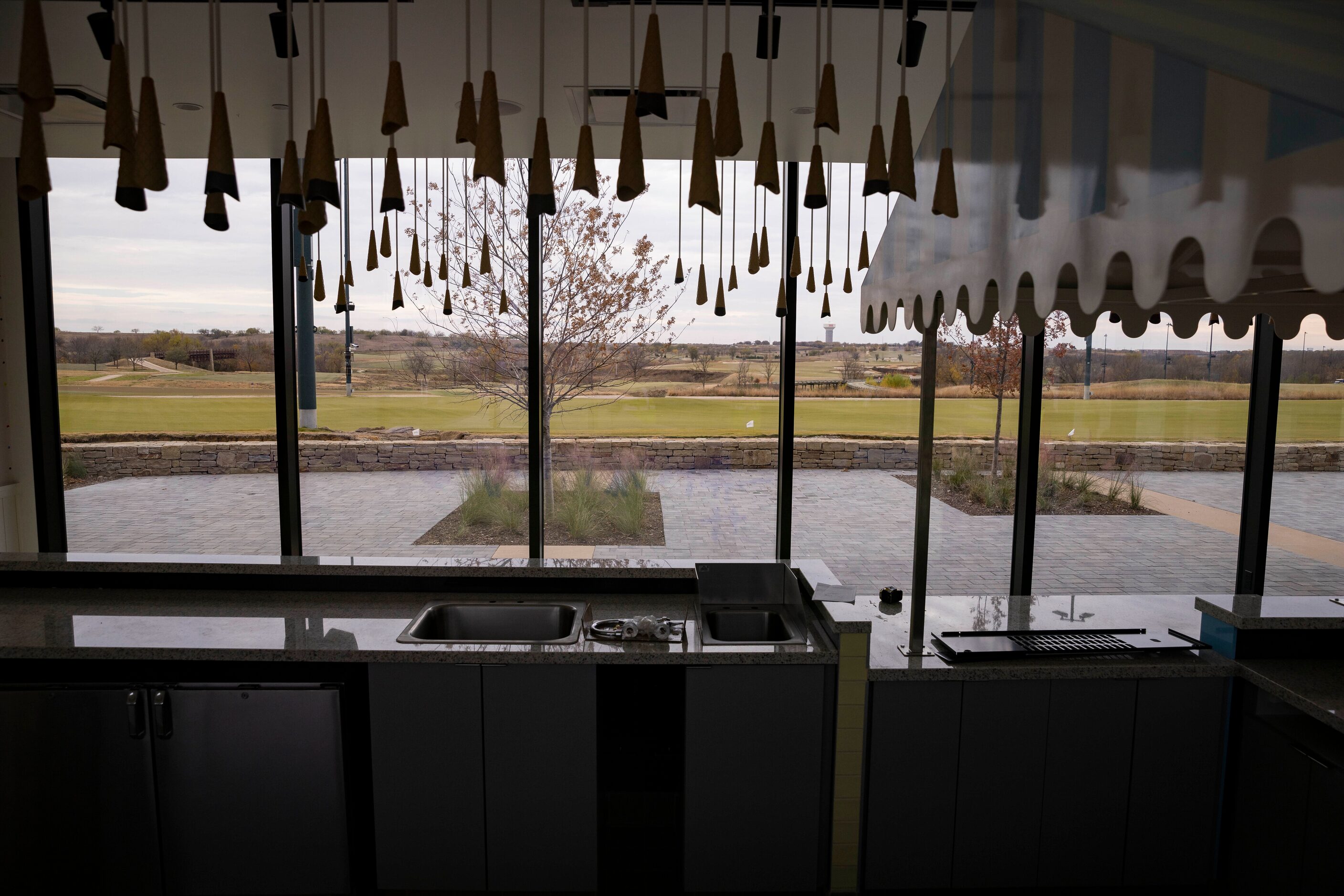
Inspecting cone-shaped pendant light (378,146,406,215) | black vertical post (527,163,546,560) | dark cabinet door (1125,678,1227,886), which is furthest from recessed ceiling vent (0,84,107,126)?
dark cabinet door (1125,678,1227,886)

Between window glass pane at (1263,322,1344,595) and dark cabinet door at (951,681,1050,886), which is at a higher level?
window glass pane at (1263,322,1344,595)

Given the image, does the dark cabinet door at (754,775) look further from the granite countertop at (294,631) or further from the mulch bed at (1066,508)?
the mulch bed at (1066,508)

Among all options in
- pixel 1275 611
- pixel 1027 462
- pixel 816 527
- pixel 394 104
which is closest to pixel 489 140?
pixel 394 104

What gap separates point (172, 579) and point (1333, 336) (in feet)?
14.7

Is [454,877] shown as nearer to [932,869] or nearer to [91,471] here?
[932,869]

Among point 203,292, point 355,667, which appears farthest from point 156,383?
point 355,667

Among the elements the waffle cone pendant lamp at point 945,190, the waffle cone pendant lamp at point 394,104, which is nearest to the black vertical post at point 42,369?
the waffle cone pendant lamp at point 394,104

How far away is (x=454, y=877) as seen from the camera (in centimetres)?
279

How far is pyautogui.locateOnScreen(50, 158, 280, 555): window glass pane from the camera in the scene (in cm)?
434

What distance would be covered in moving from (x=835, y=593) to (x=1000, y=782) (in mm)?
839

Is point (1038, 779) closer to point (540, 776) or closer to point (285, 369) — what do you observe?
point (540, 776)

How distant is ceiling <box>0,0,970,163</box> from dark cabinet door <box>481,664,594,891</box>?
2.14 m

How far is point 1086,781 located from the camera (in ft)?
9.17

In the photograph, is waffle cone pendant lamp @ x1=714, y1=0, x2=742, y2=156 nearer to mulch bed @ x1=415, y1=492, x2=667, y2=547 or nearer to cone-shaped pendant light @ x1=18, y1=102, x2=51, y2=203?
cone-shaped pendant light @ x1=18, y1=102, x2=51, y2=203
